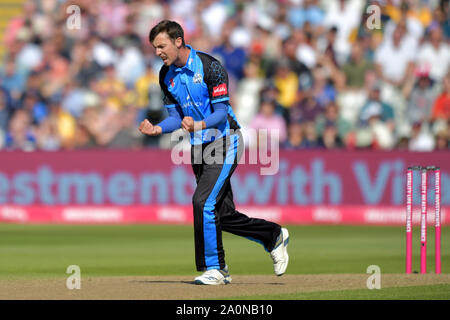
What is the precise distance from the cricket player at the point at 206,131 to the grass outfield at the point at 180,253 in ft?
2.71

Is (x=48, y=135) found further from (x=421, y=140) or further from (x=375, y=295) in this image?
(x=375, y=295)

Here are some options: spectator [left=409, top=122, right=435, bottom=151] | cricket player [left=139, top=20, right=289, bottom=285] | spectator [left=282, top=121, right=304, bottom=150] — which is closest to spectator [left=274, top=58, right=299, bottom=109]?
spectator [left=282, top=121, right=304, bottom=150]

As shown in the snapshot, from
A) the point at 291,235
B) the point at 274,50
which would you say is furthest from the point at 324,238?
the point at 274,50

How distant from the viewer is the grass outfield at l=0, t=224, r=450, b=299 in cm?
1085

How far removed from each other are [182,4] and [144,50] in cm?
160

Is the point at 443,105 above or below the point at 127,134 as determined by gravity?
above

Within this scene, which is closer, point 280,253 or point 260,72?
point 280,253

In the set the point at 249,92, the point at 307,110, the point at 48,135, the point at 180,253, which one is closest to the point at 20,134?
the point at 48,135

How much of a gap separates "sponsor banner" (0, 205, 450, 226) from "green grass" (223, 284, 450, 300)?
28.3 feet

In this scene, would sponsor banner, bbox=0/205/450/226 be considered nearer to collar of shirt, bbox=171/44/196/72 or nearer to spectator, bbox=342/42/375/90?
spectator, bbox=342/42/375/90

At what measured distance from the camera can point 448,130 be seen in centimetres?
1795

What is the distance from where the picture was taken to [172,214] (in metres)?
17.7

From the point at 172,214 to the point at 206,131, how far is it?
8895 mm

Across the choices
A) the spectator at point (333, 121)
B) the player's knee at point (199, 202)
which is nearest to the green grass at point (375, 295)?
the player's knee at point (199, 202)
